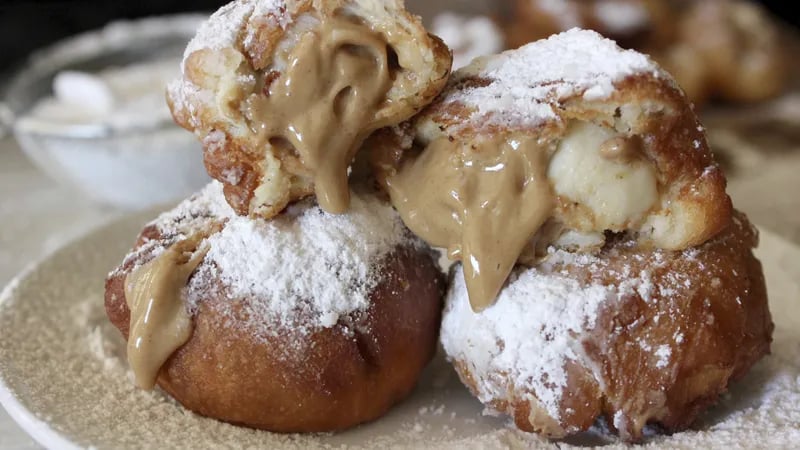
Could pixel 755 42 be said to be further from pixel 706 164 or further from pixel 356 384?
pixel 356 384

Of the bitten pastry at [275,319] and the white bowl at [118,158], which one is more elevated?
the bitten pastry at [275,319]

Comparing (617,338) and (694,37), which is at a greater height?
(617,338)

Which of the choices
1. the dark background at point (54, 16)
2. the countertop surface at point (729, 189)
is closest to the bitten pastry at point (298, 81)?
the countertop surface at point (729, 189)

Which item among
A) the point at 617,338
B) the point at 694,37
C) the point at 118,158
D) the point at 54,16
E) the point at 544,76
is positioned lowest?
the point at 54,16

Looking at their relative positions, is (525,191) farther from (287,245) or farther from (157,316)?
(157,316)

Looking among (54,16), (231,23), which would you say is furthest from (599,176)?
(54,16)

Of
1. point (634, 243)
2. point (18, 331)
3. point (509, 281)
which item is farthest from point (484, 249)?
point (18, 331)

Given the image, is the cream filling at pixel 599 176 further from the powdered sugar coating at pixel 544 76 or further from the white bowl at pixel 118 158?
the white bowl at pixel 118 158

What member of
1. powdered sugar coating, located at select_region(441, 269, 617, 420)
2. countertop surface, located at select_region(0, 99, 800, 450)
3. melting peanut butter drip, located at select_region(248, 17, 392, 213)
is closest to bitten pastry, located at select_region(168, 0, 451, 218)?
melting peanut butter drip, located at select_region(248, 17, 392, 213)

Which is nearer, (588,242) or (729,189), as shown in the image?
(588,242)
